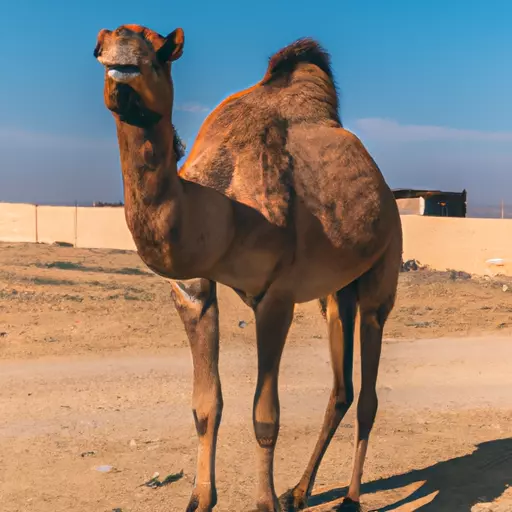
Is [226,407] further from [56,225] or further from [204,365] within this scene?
[56,225]

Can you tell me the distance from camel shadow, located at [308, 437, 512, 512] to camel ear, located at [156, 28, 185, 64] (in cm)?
323

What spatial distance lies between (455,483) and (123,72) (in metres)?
4.09

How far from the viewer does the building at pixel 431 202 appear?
24562 millimetres

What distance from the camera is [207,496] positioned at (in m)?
4.44

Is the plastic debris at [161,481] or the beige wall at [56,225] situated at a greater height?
the beige wall at [56,225]

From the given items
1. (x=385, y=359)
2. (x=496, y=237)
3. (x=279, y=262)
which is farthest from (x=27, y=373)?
(x=496, y=237)

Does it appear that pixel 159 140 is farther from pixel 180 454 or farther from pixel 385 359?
pixel 385 359

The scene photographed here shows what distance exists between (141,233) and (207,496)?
1755 millimetres

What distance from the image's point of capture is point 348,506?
5.10 metres

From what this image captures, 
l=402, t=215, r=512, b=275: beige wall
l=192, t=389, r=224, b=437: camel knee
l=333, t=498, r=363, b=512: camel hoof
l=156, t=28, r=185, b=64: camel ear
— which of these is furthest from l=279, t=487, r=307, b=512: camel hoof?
l=402, t=215, r=512, b=275: beige wall

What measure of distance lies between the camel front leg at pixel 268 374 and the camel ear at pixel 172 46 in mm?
1449

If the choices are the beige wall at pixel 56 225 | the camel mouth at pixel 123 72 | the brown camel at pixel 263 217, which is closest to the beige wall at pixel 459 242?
the beige wall at pixel 56 225

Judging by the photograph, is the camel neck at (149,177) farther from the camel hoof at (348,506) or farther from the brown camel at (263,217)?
the camel hoof at (348,506)

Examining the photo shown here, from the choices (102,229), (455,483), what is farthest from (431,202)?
(455,483)
